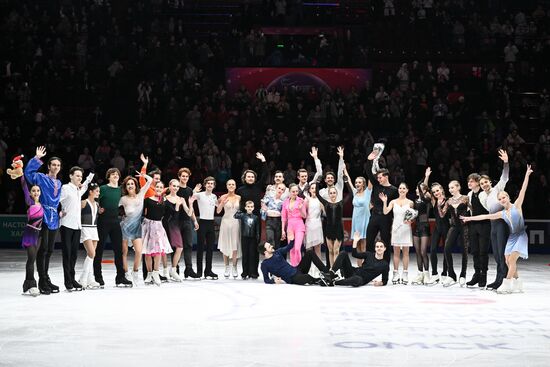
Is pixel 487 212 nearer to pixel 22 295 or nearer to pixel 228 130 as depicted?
pixel 22 295

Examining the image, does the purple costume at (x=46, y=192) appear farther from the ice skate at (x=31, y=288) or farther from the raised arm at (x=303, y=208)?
the raised arm at (x=303, y=208)

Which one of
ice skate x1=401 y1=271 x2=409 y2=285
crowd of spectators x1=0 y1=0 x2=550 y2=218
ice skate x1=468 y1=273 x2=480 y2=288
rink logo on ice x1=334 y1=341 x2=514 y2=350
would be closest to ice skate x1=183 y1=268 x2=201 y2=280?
ice skate x1=401 y1=271 x2=409 y2=285

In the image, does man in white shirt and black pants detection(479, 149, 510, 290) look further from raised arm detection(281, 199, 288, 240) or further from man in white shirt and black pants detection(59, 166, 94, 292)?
man in white shirt and black pants detection(59, 166, 94, 292)

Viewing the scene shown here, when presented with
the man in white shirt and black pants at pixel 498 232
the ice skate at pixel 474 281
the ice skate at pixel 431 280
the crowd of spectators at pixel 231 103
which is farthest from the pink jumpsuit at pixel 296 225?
the crowd of spectators at pixel 231 103

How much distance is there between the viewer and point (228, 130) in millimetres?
26344

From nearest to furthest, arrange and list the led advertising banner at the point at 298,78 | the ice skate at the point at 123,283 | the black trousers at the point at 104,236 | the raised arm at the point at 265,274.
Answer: the black trousers at the point at 104,236
the ice skate at the point at 123,283
the raised arm at the point at 265,274
the led advertising banner at the point at 298,78

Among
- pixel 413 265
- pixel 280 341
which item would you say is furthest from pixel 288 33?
pixel 280 341

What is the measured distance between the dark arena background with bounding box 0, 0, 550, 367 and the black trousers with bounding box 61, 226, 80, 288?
3cm

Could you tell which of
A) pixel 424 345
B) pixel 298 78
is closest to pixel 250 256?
pixel 424 345

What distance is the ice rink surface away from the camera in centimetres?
807

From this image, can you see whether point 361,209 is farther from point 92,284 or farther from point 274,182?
point 274,182

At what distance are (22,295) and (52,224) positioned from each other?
107 centimetres

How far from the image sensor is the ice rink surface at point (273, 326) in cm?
807

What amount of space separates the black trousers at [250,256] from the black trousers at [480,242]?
3.72m
